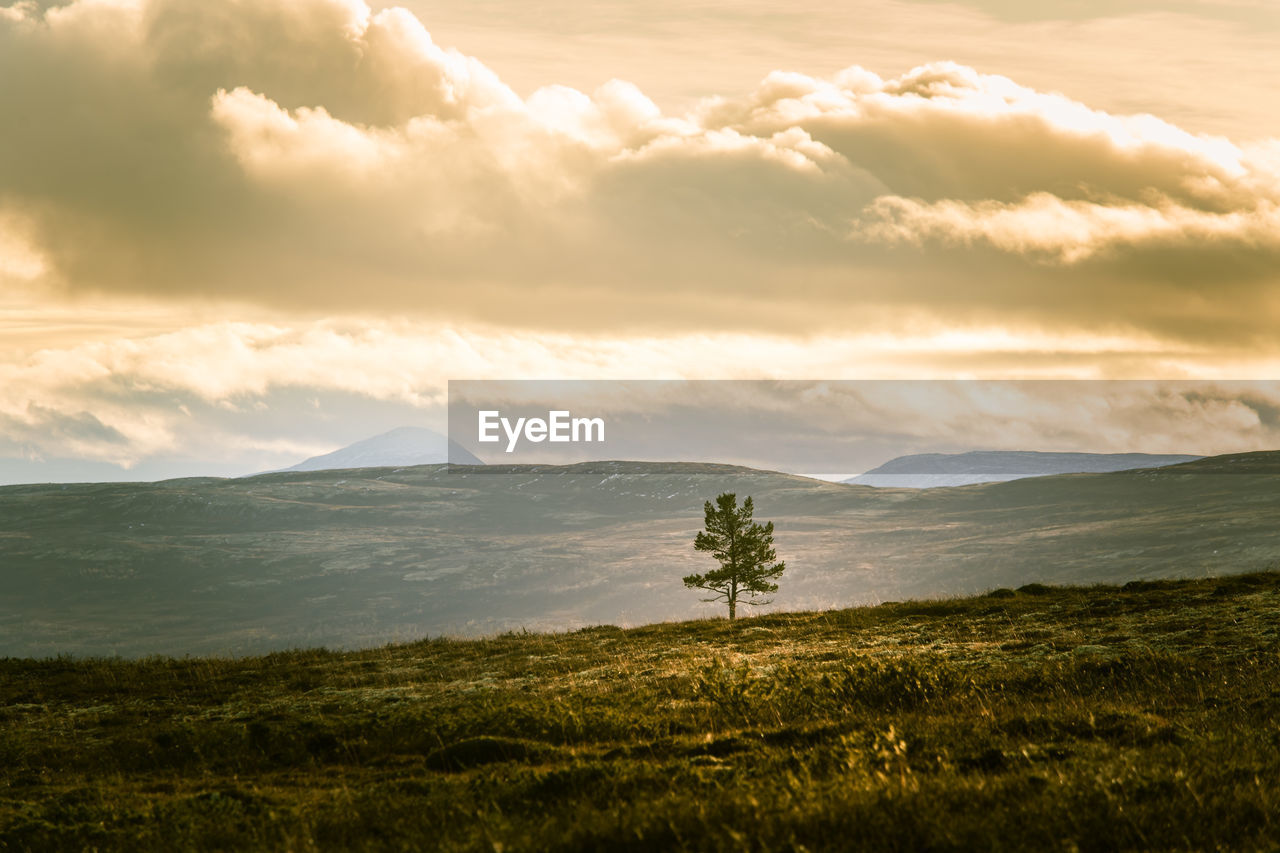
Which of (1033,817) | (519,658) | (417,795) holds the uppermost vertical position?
(1033,817)

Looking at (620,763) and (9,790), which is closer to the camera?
(620,763)

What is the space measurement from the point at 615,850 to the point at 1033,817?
3660mm

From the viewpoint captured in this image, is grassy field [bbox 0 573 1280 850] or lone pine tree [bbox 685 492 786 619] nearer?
grassy field [bbox 0 573 1280 850]

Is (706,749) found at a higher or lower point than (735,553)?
higher

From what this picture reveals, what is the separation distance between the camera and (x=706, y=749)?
41.0 feet

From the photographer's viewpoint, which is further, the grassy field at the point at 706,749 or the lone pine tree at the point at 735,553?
the lone pine tree at the point at 735,553

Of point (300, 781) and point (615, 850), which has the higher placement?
point (615, 850)

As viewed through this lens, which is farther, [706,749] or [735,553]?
[735,553]

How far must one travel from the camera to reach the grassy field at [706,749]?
8.20 meters

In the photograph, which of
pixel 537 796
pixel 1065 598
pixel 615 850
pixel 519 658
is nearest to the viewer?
pixel 615 850

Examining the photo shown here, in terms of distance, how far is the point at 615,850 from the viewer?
801 cm

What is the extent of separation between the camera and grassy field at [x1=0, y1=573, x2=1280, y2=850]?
8203 mm

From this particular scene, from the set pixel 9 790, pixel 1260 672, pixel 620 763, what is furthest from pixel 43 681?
pixel 1260 672

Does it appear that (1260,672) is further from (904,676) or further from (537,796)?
(537,796)
